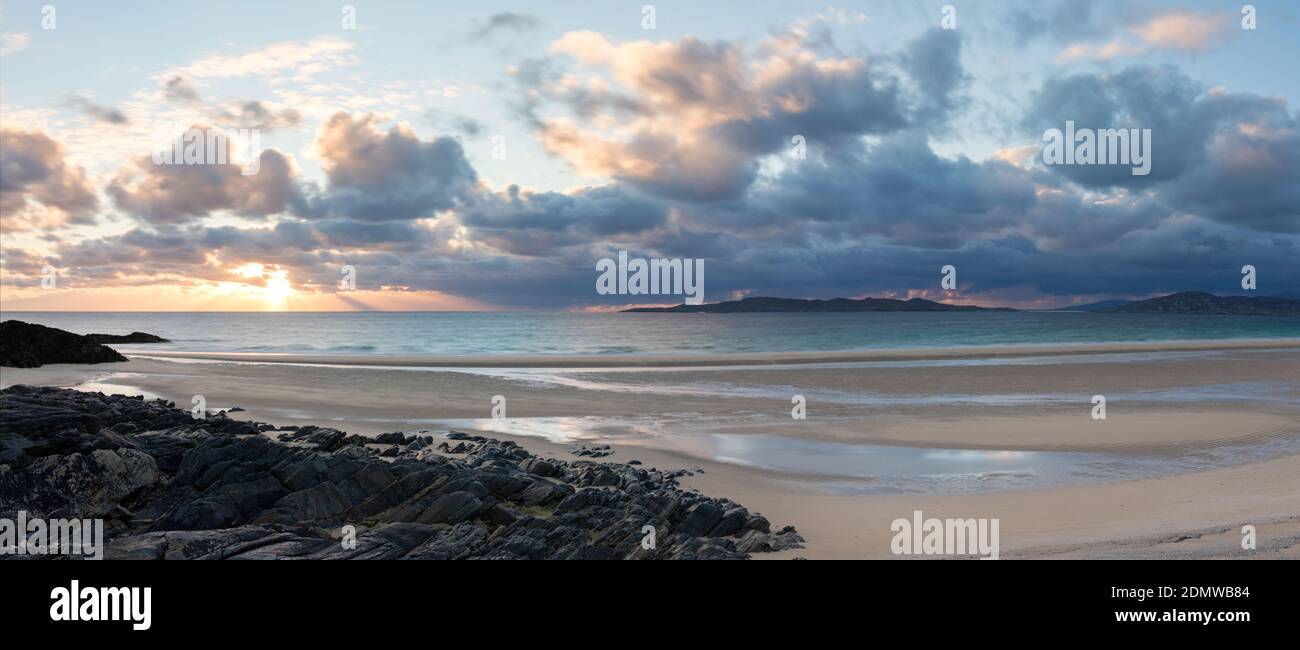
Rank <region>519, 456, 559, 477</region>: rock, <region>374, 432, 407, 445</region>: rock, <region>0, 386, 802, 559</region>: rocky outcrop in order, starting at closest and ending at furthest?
<region>0, 386, 802, 559</region>: rocky outcrop → <region>519, 456, 559, 477</region>: rock → <region>374, 432, 407, 445</region>: rock

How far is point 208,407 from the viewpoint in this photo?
2794cm

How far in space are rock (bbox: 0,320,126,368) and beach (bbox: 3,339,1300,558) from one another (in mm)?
1473

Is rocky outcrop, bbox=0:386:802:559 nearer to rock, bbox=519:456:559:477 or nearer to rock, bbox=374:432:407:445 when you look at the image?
rock, bbox=519:456:559:477

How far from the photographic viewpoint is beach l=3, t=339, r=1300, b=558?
41.3ft

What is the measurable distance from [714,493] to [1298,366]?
2206 inches

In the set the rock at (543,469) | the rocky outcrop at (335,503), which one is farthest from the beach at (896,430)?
the rock at (543,469)

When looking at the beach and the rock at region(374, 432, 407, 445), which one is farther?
the rock at region(374, 432, 407, 445)

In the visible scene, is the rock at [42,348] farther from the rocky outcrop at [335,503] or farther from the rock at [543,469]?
the rock at [543,469]

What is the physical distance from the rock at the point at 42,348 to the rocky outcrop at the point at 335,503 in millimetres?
36717

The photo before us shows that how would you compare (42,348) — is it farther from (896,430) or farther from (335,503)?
(896,430)

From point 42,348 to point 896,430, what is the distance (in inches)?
2031

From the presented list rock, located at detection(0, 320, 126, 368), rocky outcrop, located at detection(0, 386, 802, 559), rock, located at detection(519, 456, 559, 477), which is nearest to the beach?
rock, located at detection(0, 320, 126, 368)
